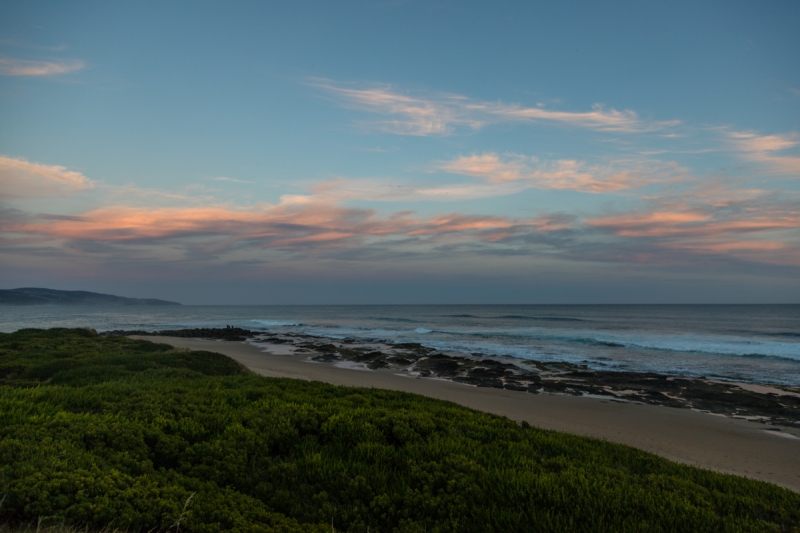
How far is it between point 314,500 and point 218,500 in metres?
0.97

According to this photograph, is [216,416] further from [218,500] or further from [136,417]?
[218,500]

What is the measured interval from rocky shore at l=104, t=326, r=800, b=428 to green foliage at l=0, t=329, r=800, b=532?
1266 centimetres

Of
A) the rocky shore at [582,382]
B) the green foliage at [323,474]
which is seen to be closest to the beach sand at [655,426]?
the rocky shore at [582,382]

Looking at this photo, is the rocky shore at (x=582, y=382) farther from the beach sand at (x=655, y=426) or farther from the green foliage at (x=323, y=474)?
the green foliage at (x=323, y=474)

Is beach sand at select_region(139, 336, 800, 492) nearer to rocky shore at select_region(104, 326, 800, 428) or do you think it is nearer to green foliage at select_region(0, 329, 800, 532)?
rocky shore at select_region(104, 326, 800, 428)

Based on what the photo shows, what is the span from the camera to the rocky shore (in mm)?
16228

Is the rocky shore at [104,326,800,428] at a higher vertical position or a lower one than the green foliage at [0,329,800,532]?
lower

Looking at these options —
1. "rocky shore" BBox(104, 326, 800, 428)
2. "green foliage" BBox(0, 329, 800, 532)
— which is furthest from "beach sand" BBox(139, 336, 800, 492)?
"green foliage" BBox(0, 329, 800, 532)

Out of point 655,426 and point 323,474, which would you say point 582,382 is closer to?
point 655,426

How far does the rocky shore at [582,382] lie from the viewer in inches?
639

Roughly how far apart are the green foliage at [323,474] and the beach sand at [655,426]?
457 centimetres

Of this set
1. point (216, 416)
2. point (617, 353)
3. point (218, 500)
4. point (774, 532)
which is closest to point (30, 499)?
point (218, 500)

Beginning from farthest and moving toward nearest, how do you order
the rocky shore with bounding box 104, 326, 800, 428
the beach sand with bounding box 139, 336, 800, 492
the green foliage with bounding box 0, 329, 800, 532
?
the rocky shore with bounding box 104, 326, 800, 428 < the beach sand with bounding box 139, 336, 800, 492 < the green foliage with bounding box 0, 329, 800, 532

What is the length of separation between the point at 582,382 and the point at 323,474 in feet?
62.2
